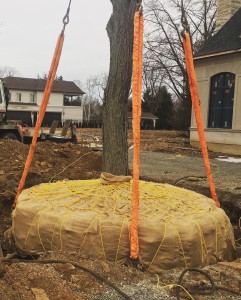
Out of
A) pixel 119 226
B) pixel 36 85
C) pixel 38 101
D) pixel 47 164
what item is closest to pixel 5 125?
pixel 47 164

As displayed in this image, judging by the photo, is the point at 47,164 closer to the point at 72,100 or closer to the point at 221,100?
the point at 221,100

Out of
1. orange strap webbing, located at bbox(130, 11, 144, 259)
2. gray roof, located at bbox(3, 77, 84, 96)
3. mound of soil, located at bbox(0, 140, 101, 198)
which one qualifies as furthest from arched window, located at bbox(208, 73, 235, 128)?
gray roof, located at bbox(3, 77, 84, 96)

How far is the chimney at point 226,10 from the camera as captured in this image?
20.6 meters

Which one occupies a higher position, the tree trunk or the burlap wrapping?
the tree trunk

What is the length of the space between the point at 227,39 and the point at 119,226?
16077mm

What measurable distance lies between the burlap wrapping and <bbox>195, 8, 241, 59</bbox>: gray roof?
13.5 meters

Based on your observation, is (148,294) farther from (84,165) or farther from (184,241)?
(84,165)

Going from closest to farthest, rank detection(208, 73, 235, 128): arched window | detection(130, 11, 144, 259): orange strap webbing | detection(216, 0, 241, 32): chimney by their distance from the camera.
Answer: detection(130, 11, 144, 259): orange strap webbing, detection(208, 73, 235, 128): arched window, detection(216, 0, 241, 32): chimney

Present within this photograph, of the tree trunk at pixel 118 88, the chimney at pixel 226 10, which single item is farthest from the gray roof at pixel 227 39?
the tree trunk at pixel 118 88

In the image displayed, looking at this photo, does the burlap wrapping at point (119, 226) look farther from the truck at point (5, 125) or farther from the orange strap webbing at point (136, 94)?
the truck at point (5, 125)

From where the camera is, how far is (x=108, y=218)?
13.1 feet

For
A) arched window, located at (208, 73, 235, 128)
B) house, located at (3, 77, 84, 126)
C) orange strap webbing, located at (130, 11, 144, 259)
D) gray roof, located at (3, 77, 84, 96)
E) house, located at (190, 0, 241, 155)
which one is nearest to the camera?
orange strap webbing, located at (130, 11, 144, 259)

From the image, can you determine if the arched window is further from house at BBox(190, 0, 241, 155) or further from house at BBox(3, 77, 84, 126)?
house at BBox(3, 77, 84, 126)

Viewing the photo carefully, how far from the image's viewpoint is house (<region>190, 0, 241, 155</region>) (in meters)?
16.7
